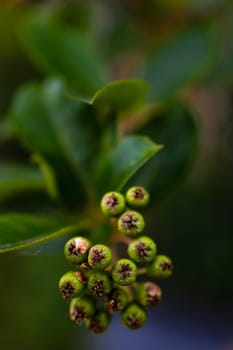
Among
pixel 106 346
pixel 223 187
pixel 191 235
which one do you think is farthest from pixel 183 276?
pixel 106 346

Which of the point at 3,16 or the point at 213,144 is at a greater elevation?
the point at 3,16

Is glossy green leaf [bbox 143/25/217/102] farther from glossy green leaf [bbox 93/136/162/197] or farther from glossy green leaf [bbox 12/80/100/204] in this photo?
glossy green leaf [bbox 93/136/162/197]

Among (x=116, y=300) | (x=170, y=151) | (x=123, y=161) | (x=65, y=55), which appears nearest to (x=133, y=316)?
(x=116, y=300)

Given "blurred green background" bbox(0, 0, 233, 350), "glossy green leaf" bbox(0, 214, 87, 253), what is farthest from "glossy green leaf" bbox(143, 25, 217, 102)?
"glossy green leaf" bbox(0, 214, 87, 253)

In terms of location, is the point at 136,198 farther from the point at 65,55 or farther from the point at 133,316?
the point at 65,55

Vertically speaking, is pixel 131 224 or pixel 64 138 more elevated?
pixel 64 138

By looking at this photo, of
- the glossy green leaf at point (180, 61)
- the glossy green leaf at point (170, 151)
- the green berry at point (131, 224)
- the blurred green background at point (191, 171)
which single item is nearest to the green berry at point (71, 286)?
the green berry at point (131, 224)

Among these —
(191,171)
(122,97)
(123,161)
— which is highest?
(191,171)

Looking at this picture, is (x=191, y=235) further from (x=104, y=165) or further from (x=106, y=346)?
(x=104, y=165)
